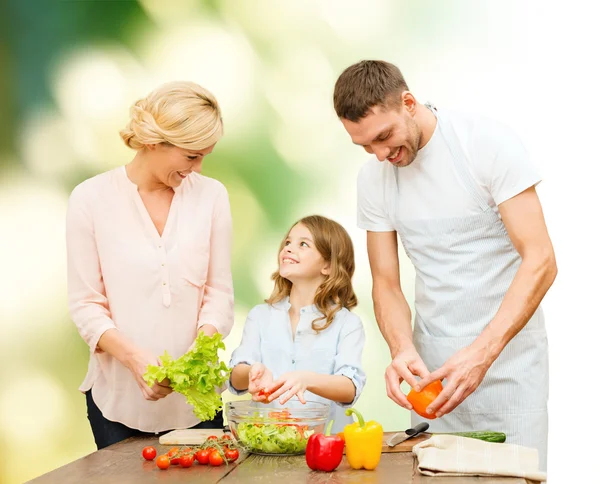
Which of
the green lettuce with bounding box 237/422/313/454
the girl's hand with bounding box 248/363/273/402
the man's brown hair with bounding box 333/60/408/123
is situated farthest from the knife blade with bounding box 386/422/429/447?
the man's brown hair with bounding box 333/60/408/123

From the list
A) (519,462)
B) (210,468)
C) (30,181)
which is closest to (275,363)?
(210,468)

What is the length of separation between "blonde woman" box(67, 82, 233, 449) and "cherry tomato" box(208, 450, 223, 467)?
0.61m

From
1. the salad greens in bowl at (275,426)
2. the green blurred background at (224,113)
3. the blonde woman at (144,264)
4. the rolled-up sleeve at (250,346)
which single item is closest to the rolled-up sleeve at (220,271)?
the blonde woman at (144,264)

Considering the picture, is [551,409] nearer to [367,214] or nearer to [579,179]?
[579,179]

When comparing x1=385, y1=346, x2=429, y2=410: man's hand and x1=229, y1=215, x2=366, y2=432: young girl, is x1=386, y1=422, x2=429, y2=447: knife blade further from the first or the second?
x1=229, y1=215, x2=366, y2=432: young girl

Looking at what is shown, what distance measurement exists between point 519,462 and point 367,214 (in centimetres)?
122

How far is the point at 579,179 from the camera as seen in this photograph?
4.99m

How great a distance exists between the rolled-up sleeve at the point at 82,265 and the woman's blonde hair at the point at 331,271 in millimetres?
860

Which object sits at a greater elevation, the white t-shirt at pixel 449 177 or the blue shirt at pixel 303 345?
the white t-shirt at pixel 449 177

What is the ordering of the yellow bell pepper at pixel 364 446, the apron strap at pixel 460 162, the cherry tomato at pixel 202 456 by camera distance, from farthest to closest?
the apron strap at pixel 460 162 → the cherry tomato at pixel 202 456 → the yellow bell pepper at pixel 364 446

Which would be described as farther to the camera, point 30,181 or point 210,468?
point 30,181

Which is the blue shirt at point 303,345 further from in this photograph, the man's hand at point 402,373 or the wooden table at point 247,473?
the wooden table at point 247,473

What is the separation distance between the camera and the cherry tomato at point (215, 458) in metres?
2.54

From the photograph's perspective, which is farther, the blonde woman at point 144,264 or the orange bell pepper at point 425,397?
the blonde woman at point 144,264
